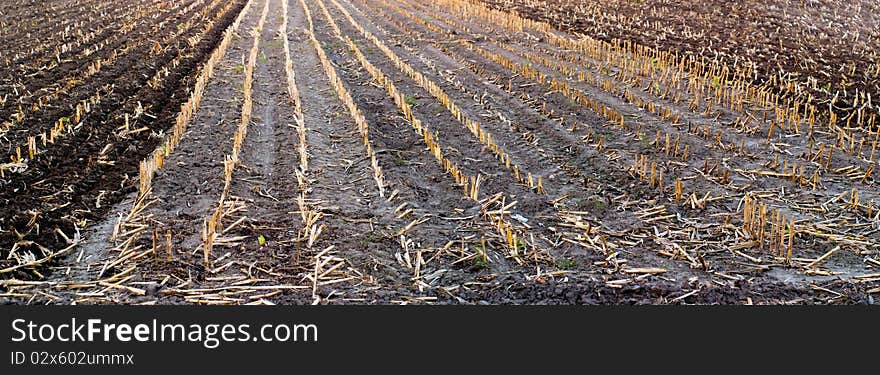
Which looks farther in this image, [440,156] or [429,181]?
[440,156]

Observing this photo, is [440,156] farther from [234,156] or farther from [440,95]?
[440,95]

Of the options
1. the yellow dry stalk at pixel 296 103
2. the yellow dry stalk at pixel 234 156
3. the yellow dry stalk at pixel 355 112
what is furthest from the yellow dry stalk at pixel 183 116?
the yellow dry stalk at pixel 355 112

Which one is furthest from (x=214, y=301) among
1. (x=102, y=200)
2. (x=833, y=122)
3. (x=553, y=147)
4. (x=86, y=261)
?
(x=833, y=122)

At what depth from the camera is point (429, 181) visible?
767 cm

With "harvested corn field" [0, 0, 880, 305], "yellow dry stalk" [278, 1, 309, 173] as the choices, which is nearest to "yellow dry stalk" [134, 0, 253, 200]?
"harvested corn field" [0, 0, 880, 305]

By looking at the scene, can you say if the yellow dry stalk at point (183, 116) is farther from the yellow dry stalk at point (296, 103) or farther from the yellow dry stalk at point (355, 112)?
the yellow dry stalk at point (355, 112)

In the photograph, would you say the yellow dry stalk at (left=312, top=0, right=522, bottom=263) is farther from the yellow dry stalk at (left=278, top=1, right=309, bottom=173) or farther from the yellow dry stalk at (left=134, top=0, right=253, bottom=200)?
the yellow dry stalk at (left=134, top=0, right=253, bottom=200)

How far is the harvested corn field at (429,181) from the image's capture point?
5652 mm

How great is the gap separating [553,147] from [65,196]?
4858mm

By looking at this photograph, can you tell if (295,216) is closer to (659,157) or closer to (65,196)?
(65,196)

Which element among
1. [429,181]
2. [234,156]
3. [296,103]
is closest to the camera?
[429,181]

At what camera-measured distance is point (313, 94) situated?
1117 cm

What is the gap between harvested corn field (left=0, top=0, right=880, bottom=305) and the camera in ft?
18.5

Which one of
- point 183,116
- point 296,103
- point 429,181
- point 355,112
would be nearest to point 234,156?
point 183,116
